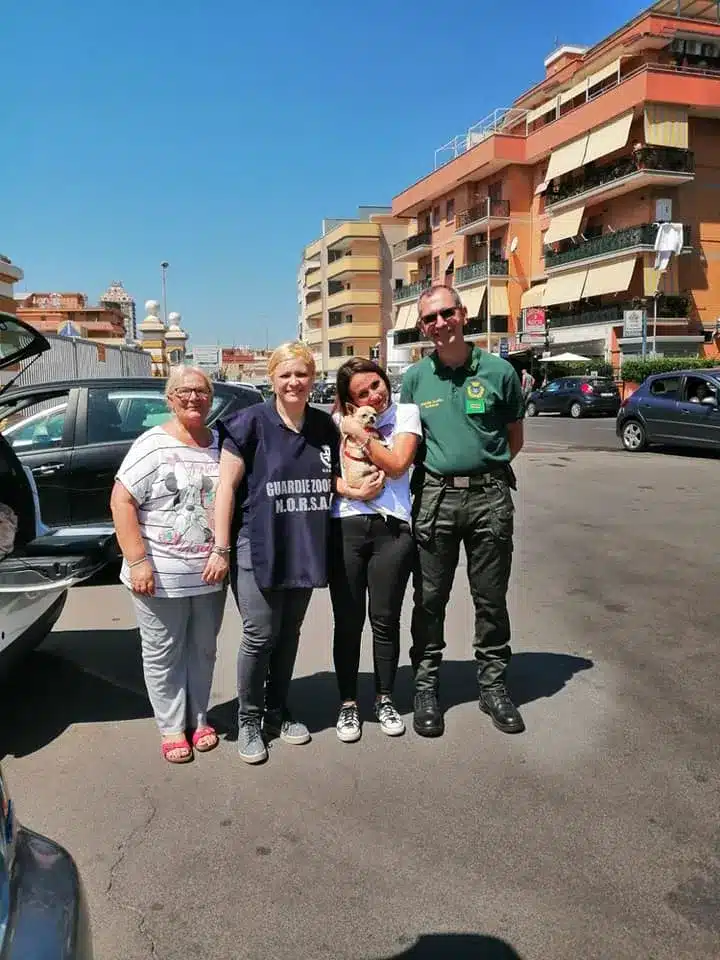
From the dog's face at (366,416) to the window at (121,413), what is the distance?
361 cm

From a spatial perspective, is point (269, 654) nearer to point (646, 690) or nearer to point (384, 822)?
point (384, 822)

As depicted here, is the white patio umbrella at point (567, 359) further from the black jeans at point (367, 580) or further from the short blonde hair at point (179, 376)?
the short blonde hair at point (179, 376)

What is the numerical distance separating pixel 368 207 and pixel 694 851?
85485 mm

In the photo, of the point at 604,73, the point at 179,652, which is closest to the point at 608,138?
the point at 604,73

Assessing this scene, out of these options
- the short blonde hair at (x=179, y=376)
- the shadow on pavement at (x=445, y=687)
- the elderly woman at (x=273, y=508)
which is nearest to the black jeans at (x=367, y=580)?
the elderly woman at (x=273, y=508)

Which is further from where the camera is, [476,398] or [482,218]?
[482,218]

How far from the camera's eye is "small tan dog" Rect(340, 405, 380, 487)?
11.1 ft

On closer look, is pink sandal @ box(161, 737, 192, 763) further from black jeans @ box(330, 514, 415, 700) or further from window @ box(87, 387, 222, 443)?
window @ box(87, 387, 222, 443)

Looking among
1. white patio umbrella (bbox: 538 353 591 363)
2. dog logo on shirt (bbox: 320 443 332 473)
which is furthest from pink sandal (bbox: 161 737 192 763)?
white patio umbrella (bbox: 538 353 591 363)

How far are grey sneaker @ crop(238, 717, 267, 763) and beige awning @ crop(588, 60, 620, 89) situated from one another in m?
42.9

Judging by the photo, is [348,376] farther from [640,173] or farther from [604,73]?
[604,73]

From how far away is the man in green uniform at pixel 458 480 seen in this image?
357cm

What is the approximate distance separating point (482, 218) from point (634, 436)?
3512cm

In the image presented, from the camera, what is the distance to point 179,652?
3477 millimetres
